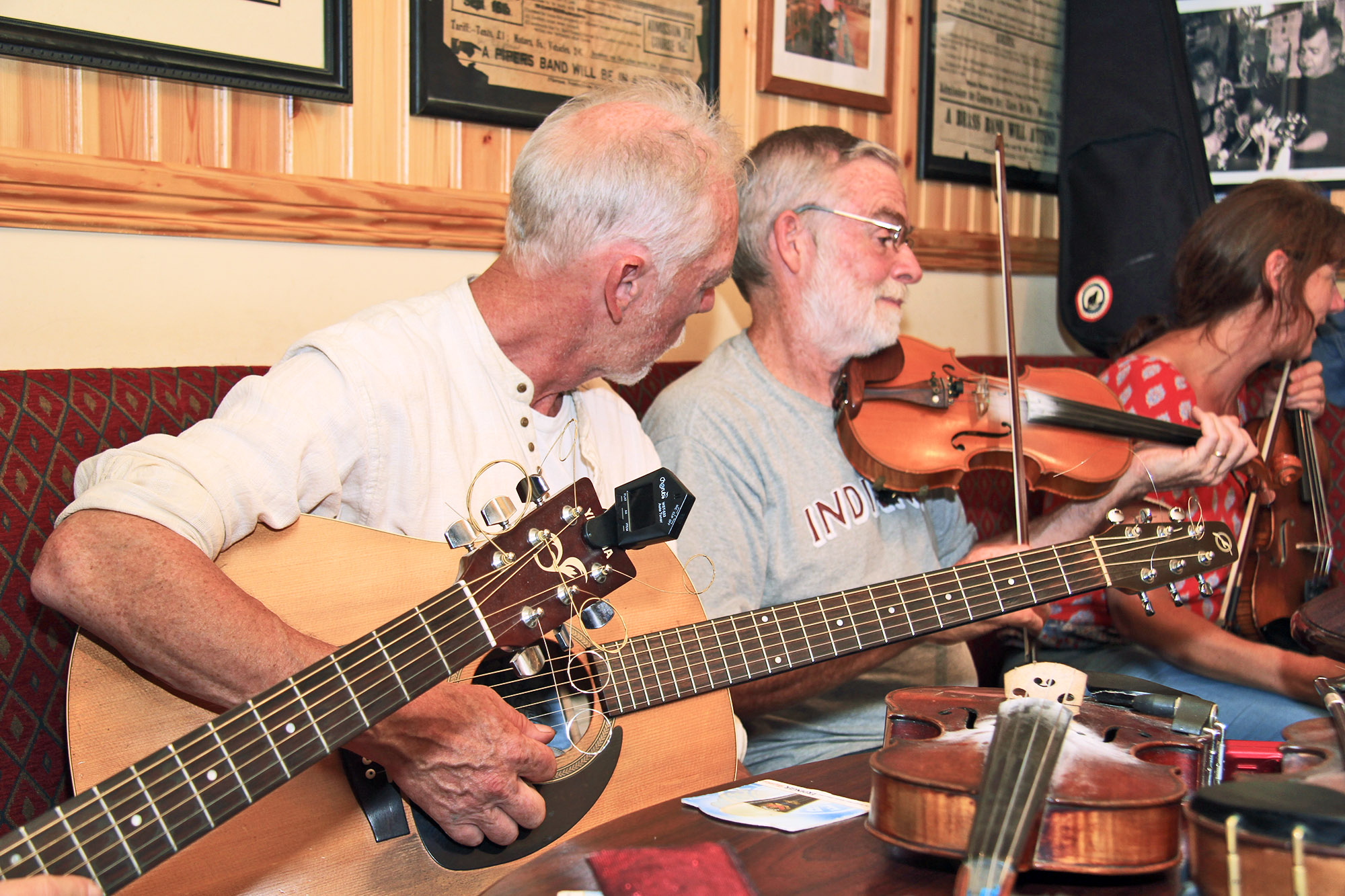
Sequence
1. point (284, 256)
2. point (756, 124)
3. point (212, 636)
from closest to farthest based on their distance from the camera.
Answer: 1. point (212, 636)
2. point (284, 256)
3. point (756, 124)

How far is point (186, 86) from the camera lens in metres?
1.64

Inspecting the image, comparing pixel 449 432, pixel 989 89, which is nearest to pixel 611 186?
pixel 449 432

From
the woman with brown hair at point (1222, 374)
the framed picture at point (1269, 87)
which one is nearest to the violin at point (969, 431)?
the woman with brown hair at point (1222, 374)

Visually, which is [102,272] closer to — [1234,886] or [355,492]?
[355,492]

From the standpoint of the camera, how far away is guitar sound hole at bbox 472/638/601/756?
125 cm

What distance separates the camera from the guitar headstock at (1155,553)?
56.6 inches

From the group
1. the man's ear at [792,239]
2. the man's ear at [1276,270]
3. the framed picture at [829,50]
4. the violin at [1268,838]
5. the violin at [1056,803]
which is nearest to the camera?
the violin at [1268,838]

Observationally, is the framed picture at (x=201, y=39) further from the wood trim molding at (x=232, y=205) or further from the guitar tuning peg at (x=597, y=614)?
the guitar tuning peg at (x=597, y=614)

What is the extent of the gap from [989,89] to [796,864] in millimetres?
2580

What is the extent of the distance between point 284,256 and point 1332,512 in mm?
2428

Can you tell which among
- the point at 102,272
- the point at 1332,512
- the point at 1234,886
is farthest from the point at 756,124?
the point at 1234,886

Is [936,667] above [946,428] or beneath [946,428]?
beneath

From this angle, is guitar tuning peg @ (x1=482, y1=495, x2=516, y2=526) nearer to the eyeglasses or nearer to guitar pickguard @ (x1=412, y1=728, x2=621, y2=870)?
guitar pickguard @ (x1=412, y1=728, x2=621, y2=870)

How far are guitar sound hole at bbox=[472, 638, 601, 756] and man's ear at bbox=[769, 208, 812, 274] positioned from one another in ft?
3.20
